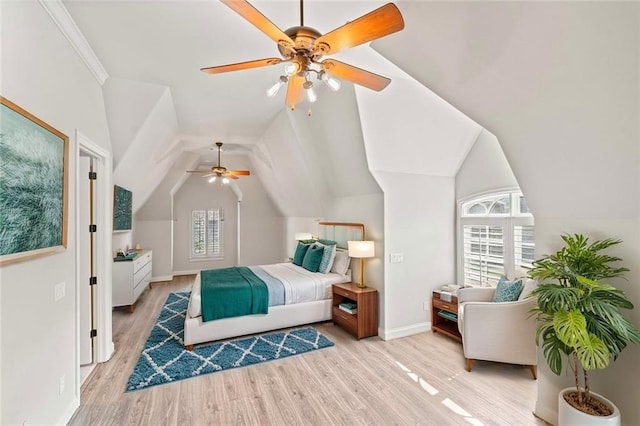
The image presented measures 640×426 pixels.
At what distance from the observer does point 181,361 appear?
3.21 meters

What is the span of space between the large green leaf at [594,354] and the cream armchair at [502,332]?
1.10 metres

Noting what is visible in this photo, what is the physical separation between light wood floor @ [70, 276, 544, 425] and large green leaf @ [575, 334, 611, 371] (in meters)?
0.96

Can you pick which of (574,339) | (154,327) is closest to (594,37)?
(574,339)

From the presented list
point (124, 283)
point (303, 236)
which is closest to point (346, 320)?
point (303, 236)

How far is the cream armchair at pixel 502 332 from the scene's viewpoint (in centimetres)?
282

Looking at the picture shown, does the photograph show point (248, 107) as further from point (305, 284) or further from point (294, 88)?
point (305, 284)

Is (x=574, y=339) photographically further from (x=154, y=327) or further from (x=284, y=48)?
(x=154, y=327)

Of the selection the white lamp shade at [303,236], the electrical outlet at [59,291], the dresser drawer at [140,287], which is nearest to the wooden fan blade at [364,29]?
the electrical outlet at [59,291]

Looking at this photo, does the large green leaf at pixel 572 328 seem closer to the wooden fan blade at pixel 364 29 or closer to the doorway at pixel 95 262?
the wooden fan blade at pixel 364 29

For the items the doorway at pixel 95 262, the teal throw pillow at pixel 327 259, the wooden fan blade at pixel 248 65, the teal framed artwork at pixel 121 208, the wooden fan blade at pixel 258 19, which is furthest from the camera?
the teal throw pillow at pixel 327 259

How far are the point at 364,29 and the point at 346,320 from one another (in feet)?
11.6

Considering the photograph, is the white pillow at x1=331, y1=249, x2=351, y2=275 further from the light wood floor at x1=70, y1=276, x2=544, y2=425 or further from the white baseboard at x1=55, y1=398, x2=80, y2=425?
the white baseboard at x1=55, y1=398, x2=80, y2=425

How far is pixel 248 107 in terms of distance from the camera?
412cm

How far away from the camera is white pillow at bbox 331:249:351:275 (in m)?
4.61
